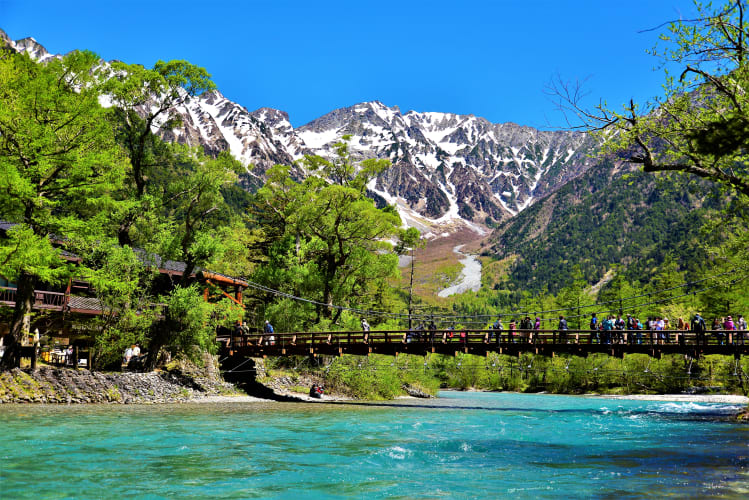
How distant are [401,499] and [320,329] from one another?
27.8m

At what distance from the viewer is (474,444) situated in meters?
15.8

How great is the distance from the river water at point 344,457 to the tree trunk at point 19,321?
394cm

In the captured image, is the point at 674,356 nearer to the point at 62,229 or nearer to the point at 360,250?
the point at 360,250

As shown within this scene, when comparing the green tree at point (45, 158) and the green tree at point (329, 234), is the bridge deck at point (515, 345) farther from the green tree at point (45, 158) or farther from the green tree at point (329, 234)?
the green tree at point (45, 158)

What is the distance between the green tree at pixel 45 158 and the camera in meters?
21.9

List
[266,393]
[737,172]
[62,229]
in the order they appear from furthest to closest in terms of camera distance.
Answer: [266,393]
[62,229]
[737,172]

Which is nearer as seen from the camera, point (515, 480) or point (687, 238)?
point (515, 480)

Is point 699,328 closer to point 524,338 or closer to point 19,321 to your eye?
point 524,338

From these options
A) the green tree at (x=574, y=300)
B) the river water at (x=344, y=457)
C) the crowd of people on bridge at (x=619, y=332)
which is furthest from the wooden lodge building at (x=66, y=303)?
the green tree at (x=574, y=300)

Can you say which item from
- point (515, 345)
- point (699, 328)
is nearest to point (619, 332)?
point (699, 328)

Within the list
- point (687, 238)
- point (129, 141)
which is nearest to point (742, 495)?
point (129, 141)

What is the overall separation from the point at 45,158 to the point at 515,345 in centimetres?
2288

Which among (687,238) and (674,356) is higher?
(687,238)

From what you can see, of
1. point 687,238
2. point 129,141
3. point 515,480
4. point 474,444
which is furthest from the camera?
point 687,238
